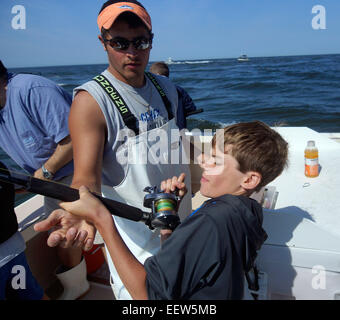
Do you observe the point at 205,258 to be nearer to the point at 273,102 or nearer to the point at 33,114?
the point at 33,114

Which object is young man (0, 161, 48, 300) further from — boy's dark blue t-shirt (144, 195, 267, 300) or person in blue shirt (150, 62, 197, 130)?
person in blue shirt (150, 62, 197, 130)

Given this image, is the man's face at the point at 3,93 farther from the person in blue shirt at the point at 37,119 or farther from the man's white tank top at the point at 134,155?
the man's white tank top at the point at 134,155

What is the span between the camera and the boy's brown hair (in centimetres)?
154

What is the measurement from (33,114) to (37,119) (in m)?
0.05

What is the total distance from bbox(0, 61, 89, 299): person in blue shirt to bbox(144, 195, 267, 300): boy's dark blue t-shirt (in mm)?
1379

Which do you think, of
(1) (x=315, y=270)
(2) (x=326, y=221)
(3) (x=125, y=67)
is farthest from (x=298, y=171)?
(3) (x=125, y=67)

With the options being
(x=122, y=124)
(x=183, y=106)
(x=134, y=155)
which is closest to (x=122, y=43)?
(x=122, y=124)

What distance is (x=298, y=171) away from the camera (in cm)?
296

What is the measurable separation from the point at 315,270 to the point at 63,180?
196cm

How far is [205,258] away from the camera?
3.75 feet

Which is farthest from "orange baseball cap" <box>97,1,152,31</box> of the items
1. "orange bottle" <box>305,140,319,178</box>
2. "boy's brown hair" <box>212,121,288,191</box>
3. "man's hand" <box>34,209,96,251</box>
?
"orange bottle" <box>305,140,319,178</box>

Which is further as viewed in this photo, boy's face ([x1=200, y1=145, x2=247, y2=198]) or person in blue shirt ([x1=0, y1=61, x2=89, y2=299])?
person in blue shirt ([x1=0, y1=61, x2=89, y2=299])

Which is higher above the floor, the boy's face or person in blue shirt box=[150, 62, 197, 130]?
person in blue shirt box=[150, 62, 197, 130]
